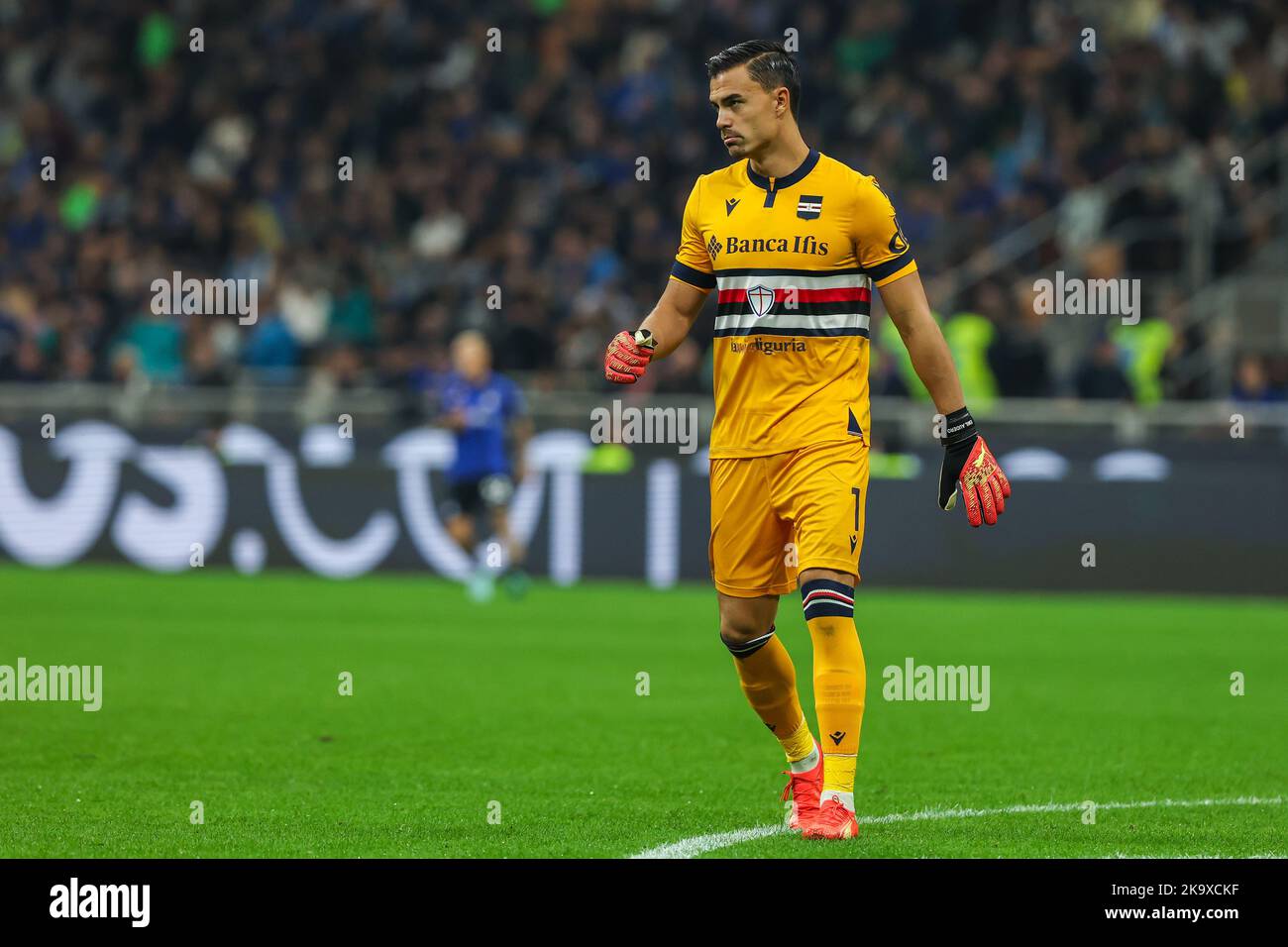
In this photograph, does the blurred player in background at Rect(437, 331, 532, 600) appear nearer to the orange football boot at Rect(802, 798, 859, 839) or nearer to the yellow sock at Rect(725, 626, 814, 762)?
the yellow sock at Rect(725, 626, 814, 762)

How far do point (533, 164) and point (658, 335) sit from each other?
618 inches

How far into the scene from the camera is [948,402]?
23.0 ft

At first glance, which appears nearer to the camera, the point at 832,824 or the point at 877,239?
the point at 832,824

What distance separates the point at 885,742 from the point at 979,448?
279 cm

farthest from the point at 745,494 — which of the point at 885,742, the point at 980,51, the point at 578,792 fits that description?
the point at 980,51

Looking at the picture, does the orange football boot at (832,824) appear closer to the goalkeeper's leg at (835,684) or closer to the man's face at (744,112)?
the goalkeeper's leg at (835,684)

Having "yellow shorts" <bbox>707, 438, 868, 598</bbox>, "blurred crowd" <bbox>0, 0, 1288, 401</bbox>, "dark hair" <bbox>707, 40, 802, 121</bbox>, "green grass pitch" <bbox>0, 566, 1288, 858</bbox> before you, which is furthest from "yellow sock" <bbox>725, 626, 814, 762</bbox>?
"blurred crowd" <bbox>0, 0, 1288, 401</bbox>

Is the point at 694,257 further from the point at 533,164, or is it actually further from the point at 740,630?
the point at 533,164

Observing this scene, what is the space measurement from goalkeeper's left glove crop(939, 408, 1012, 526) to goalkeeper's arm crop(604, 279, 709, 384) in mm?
968

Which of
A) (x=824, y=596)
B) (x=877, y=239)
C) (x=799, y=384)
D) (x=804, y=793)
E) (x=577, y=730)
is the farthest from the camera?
(x=577, y=730)

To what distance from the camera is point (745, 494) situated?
23.2ft
